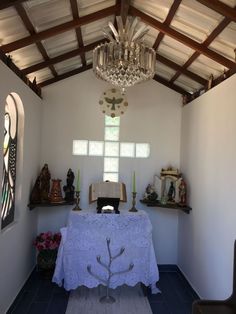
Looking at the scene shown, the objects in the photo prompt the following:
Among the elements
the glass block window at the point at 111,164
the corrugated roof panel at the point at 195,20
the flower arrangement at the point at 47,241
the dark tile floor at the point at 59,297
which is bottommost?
the dark tile floor at the point at 59,297

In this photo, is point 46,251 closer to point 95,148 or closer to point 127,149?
point 95,148

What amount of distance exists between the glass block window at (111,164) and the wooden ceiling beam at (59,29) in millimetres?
1780

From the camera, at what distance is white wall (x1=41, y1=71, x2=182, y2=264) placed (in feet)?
12.4

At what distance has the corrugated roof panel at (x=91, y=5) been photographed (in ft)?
7.57

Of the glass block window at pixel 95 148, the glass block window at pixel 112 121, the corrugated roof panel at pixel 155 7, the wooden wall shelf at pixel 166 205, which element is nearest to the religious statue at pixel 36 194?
the glass block window at pixel 95 148

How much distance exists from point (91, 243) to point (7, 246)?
0.81m

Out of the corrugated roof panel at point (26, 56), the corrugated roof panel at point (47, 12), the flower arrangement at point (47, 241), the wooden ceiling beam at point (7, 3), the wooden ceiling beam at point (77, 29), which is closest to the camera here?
the wooden ceiling beam at point (7, 3)

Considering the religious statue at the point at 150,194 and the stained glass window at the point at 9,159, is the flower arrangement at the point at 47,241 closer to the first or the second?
the stained glass window at the point at 9,159

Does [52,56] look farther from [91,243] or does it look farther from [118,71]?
[91,243]

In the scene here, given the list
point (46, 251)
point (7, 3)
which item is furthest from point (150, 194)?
point (7, 3)

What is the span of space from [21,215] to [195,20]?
94.2 inches

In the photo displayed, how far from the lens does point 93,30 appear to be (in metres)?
2.88

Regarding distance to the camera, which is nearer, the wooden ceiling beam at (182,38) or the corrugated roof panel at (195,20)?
the corrugated roof panel at (195,20)

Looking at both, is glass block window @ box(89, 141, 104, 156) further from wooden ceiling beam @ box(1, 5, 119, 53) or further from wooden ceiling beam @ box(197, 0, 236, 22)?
wooden ceiling beam @ box(197, 0, 236, 22)
